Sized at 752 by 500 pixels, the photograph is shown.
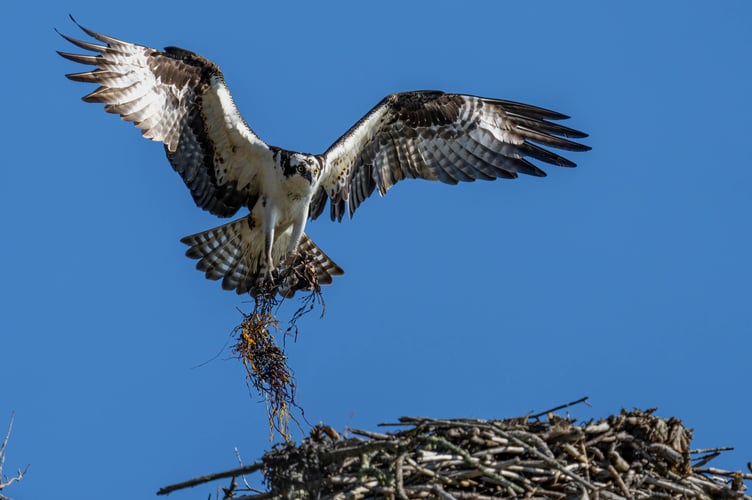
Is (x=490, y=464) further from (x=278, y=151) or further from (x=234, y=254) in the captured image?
(x=234, y=254)

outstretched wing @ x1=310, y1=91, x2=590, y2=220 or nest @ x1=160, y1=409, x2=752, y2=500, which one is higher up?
outstretched wing @ x1=310, y1=91, x2=590, y2=220

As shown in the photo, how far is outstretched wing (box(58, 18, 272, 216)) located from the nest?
3.44 meters

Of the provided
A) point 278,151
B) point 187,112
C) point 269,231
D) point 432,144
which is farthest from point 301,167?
point 432,144

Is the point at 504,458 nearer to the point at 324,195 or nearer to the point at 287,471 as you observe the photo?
the point at 287,471

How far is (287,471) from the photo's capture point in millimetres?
6586

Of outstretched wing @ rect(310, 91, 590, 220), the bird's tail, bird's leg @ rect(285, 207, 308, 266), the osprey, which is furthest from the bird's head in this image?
the bird's tail

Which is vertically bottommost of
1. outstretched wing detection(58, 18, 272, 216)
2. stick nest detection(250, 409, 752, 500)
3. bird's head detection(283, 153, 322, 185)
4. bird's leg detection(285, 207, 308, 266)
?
stick nest detection(250, 409, 752, 500)

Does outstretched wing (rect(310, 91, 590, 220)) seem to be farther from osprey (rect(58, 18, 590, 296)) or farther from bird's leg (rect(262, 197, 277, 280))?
bird's leg (rect(262, 197, 277, 280))

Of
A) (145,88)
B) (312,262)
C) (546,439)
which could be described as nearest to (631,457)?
(546,439)

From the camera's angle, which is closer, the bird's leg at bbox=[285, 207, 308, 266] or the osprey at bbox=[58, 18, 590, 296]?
the osprey at bbox=[58, 18, 590, 296]

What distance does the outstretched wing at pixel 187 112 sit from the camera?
9023mm

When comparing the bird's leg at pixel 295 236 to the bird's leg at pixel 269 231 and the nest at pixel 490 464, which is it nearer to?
the bird's leg at pixel 269 231

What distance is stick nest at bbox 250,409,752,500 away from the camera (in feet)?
21.5

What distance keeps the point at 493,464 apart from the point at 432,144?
179 inches
